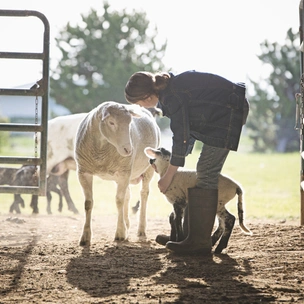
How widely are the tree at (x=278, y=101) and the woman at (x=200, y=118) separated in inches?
1378

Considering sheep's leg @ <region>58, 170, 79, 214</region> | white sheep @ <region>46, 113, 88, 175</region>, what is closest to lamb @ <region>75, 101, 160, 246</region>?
white sheep @ <region>46, 113, 88, 175</region>

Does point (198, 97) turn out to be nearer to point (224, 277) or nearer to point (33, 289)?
point (224, 277)

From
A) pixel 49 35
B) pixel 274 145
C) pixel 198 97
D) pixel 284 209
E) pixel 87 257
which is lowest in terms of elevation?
pixel 274 145

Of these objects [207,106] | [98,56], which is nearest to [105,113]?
[207,106]

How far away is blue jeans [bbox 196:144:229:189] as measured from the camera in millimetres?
5062

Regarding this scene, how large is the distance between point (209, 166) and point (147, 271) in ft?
3.40

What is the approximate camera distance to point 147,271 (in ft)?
15.1

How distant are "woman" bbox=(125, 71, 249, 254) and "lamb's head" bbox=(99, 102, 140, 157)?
41.0 inches

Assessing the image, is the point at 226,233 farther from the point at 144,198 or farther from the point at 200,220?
the point at 144,198

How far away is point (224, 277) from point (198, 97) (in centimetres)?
151

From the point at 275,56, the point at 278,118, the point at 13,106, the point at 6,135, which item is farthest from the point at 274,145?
the point at 13,106

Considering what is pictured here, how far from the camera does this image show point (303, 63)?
727 cm

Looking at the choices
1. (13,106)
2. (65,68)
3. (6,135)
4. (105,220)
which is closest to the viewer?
(105,220)

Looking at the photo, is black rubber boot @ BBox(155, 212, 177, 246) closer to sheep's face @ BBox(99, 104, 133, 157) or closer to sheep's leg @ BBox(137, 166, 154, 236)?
sheep's face @ BBox(99, 104, 133, 157)
